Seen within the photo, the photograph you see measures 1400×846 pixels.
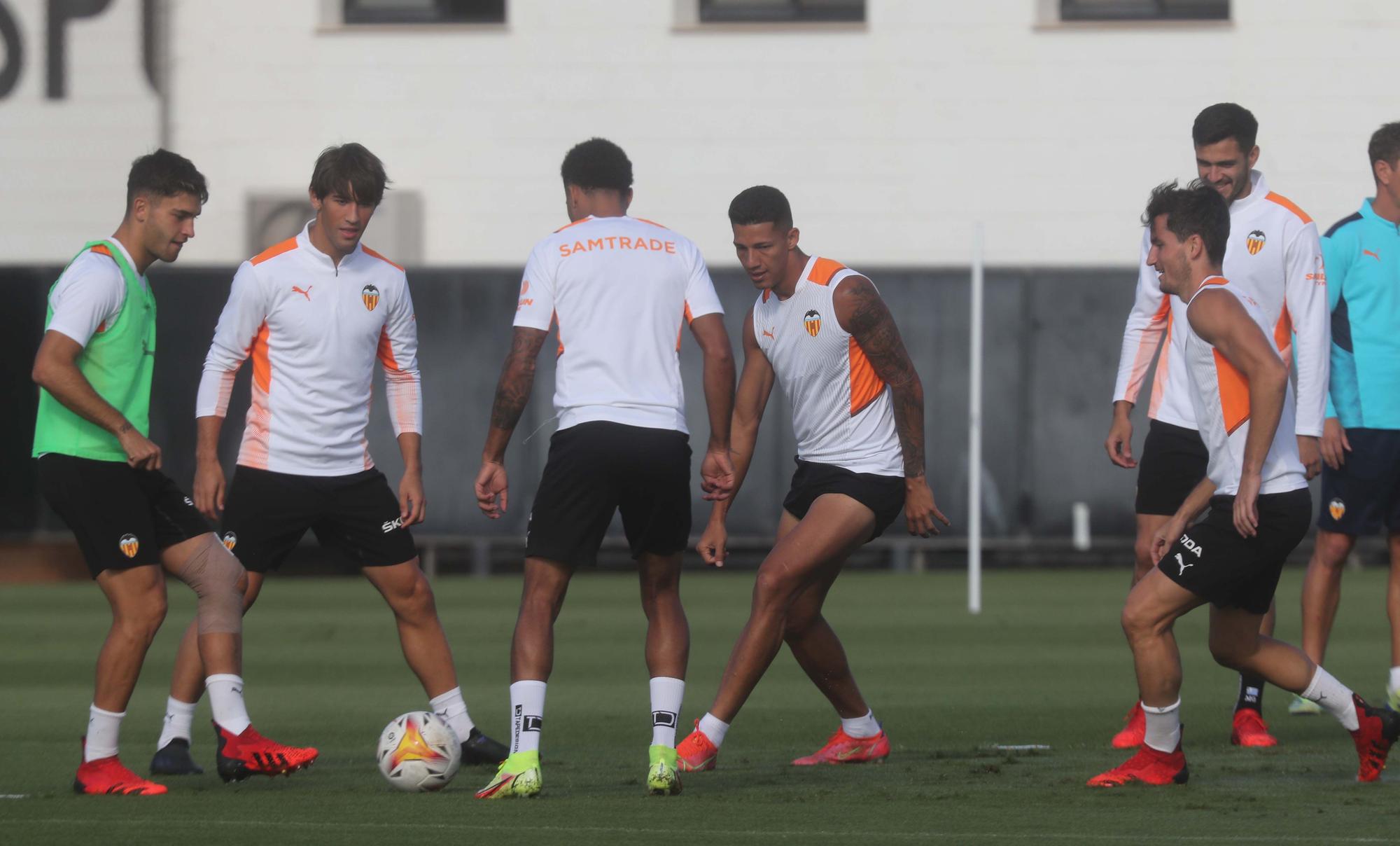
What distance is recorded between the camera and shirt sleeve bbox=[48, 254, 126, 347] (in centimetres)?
659

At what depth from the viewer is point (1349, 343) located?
846cm

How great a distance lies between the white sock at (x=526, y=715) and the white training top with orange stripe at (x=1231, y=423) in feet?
7.82

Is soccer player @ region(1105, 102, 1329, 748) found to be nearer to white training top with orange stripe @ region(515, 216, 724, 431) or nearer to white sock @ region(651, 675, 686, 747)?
white sock @ region(651, 675, 686, 747)

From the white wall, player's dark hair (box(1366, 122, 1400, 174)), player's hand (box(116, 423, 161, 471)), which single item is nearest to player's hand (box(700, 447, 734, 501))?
player's hand (box(116, 423, 161, 471))

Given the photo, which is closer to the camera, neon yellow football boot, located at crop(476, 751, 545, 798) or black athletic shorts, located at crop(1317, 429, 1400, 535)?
neon yellow football boot, located at crop(476, 751, 545, 798)

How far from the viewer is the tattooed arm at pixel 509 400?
21.5ft

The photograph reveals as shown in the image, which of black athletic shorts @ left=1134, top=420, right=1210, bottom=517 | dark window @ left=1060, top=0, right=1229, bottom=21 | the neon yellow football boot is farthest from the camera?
dark window @ left=1060, top=0, right=1229, bottom=21

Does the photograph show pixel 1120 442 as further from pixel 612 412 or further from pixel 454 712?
pixel 454 712

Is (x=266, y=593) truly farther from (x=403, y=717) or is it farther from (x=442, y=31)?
(x=403, y=717)

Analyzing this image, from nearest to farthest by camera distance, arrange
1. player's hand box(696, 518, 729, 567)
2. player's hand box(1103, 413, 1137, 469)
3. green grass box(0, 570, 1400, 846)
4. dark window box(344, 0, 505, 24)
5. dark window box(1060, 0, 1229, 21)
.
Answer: green grass box(0, 570, 1400, 846) < player's hand box(696, 518, 729, 567) < player's hand box(1103, 413, 1137, 469) < dark window box(1060, 0, 1229, 21) < dark window box(344, 0, 505, 24)

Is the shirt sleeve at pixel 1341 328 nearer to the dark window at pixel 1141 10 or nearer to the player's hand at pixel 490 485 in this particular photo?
the player's hand at pixel 490 485

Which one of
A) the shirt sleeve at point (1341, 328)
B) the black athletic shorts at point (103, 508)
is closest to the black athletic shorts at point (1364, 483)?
the shirt sleeve at point (1341, 328)

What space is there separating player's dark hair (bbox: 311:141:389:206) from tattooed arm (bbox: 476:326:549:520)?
0.89 metres

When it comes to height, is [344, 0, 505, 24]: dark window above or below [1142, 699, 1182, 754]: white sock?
above
